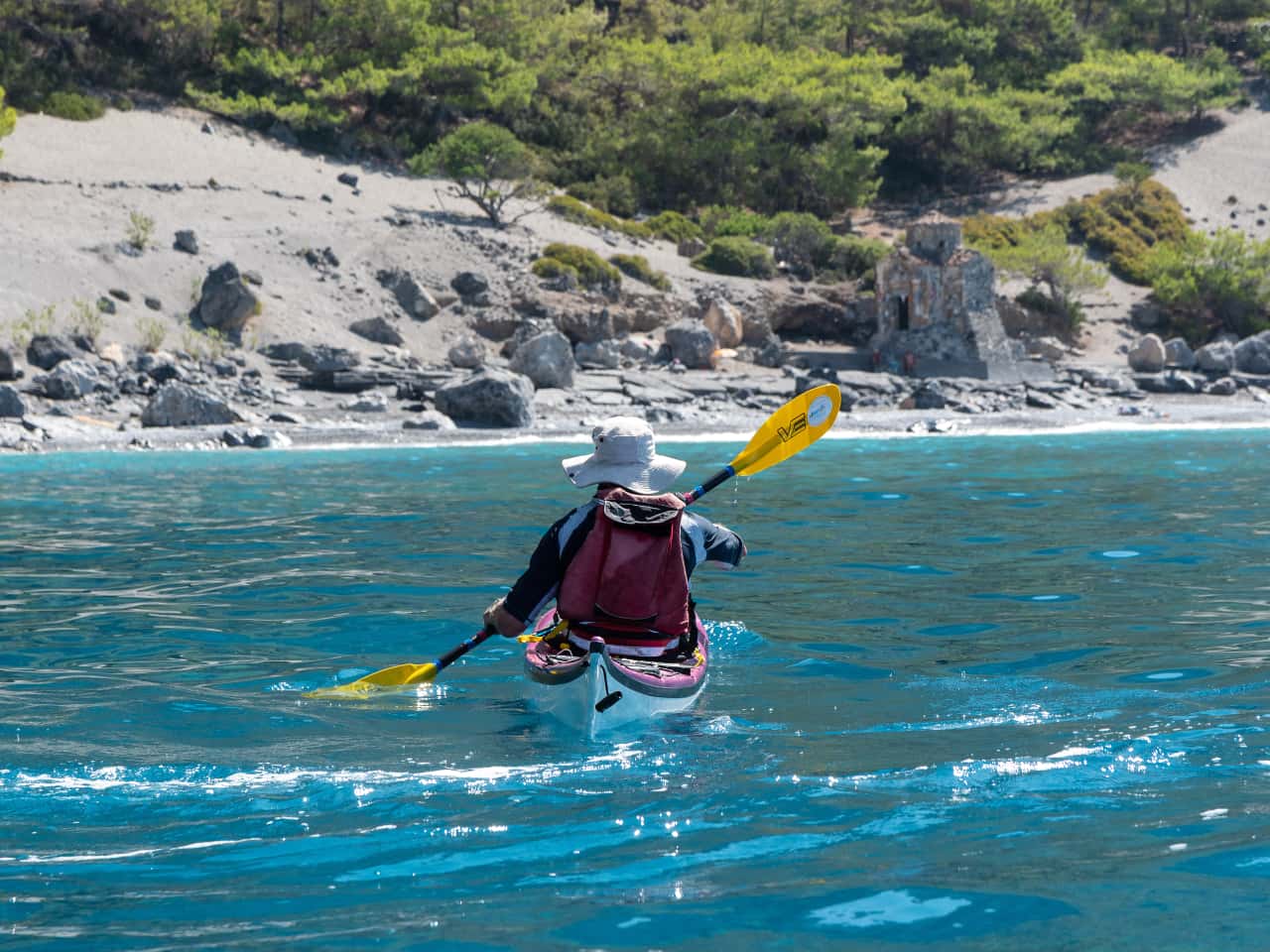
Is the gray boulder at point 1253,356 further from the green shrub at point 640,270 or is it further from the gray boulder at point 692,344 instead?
the green shrub at point 640,270

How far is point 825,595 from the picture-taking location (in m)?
9.32

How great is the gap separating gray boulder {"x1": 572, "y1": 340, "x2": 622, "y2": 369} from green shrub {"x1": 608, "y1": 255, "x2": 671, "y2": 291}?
625 centimetres

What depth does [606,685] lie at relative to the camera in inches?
→ 221

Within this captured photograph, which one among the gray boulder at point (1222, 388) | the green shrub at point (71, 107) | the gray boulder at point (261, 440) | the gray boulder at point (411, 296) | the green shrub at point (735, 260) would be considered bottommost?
the gray boulder at point (261, 440)

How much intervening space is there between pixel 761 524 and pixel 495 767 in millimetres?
8106

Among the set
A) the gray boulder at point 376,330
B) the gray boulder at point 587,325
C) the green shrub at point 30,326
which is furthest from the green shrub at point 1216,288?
the green shrub at point 30,326

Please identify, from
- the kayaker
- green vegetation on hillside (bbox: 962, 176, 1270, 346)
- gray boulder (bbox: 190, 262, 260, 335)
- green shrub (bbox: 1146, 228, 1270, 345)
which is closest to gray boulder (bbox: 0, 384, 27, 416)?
gray boulder (bbox: 190, 262, 260, 335)

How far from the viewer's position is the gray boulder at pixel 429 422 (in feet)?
87.2

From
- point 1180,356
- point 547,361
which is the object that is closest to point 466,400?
point 547,361

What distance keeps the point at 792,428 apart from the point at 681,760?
2.80 metres

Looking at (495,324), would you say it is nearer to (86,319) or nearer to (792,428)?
(86,319)

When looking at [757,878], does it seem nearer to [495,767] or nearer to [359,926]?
A: [359,926]

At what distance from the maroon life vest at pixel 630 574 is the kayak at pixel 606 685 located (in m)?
0.16

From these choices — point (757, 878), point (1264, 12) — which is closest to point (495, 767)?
point (757, 878)
